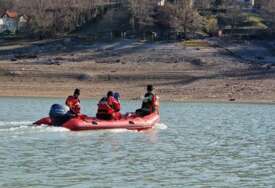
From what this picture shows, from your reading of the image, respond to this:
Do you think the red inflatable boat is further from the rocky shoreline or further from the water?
the rocky shoreline

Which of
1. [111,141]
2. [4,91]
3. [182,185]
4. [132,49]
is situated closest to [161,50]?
[132,49]

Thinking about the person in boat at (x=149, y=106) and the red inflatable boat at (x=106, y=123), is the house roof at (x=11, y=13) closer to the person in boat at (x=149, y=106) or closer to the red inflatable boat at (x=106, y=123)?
the person in boat at (x=149, y=106)

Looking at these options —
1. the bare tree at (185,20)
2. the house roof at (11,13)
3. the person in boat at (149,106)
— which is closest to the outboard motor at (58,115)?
the person in boat at (149,106)

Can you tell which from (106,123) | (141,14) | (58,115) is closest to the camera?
(58,115)

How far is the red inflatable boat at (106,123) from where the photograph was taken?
2459 centimetres

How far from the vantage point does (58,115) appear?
24781 mm

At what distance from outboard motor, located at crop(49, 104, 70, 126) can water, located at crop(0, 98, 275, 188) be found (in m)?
0.52

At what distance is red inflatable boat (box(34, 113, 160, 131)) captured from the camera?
24.6m

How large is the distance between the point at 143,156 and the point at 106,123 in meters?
6.12

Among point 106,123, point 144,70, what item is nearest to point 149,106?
point 106,123

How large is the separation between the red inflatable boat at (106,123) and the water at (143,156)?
32 centimetres

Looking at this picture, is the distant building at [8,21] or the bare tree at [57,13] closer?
the bare tree at [57,13]

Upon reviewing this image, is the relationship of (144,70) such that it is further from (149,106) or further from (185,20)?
(149,106)

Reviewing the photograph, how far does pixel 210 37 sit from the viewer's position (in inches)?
2350
